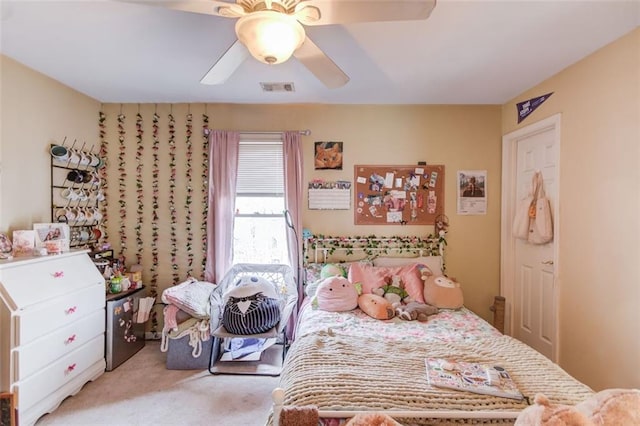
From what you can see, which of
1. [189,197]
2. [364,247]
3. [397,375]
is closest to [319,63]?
[397,375]

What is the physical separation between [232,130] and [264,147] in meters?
0.40

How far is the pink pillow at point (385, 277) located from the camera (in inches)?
111

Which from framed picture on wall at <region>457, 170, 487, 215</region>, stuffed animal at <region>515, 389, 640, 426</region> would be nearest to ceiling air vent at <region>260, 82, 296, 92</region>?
framed picture on wall at <region>457, 170, 487, 215</region>

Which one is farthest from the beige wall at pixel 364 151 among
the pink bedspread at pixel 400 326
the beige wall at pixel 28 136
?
the pink bedspread at pixel 400 326

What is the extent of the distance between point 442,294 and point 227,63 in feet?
8.05

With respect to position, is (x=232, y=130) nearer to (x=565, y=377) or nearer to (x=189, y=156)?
(x=189, y=156)

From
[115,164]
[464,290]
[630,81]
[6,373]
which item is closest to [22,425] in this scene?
[6,373]

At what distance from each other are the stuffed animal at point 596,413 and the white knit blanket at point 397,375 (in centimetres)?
34

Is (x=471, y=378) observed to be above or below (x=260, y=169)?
below

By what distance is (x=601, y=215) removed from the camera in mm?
2109

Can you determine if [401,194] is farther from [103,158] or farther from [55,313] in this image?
[103,158]

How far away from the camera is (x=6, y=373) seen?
1.88 meters

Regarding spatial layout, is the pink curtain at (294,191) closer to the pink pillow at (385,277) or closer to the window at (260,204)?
A: the window at (260,204)

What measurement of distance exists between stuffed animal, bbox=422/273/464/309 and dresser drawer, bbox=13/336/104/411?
9.48ft
